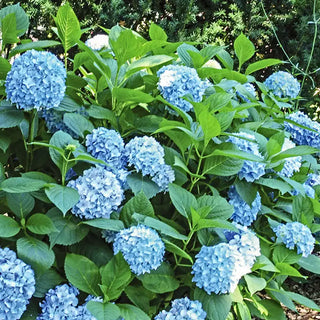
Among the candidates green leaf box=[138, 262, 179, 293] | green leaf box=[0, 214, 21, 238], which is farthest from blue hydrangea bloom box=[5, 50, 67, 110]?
green leaf box=[138, 262, 179, 293]

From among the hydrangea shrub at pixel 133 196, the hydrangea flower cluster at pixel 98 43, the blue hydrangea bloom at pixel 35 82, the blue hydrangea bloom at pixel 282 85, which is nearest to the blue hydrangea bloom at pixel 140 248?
the hydrangea shrub at pixel 133 196

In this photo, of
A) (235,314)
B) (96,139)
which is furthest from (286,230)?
(96,139)

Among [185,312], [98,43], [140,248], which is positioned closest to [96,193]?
[140,248]

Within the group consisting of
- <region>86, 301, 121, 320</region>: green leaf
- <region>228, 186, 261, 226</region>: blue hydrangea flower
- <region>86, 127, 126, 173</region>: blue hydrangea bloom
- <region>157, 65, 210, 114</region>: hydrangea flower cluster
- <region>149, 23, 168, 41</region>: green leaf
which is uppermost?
<region>149, 23, 168, 41</region>: green leaf

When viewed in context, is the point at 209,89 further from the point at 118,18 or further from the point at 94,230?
the point at 118,18

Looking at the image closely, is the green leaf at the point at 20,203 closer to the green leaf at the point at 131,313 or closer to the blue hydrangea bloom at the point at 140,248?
the blue hydrangea bloom at the point at 140,248

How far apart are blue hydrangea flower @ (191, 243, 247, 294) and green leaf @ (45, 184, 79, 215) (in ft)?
1.34

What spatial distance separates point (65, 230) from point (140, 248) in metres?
0.22

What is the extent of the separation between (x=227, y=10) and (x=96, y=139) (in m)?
3.70

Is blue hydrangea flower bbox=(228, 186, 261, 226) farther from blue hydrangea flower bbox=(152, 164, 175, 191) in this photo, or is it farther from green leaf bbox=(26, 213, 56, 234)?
green leaf bbox=(26, 213, 56, 234)

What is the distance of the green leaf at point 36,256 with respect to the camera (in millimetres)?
1400

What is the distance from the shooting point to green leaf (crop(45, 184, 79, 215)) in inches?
54.7

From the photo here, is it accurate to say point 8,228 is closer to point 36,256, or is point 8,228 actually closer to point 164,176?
point 36,256

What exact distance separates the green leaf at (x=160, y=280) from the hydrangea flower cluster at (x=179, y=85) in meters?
0.55
